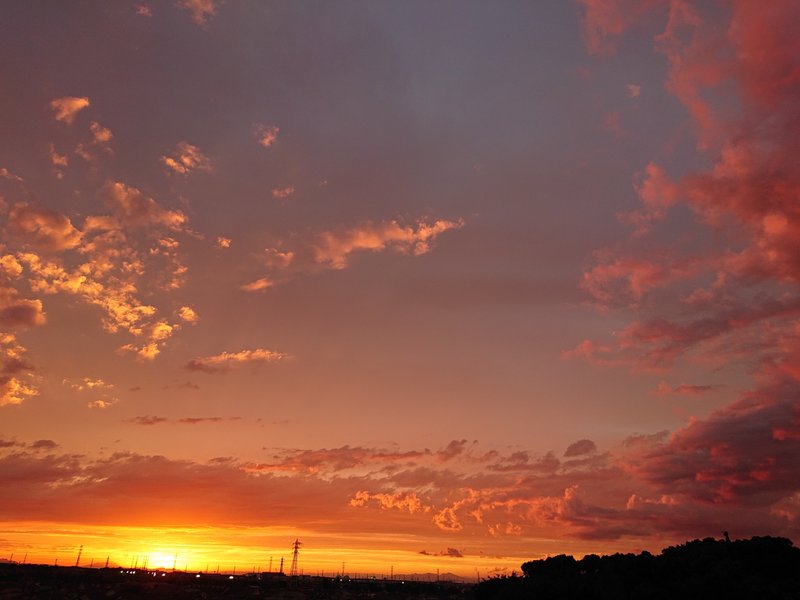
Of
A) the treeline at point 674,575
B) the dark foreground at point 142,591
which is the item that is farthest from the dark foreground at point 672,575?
the dark foreground at point 142,591

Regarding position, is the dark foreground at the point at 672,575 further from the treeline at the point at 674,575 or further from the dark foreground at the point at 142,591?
the dark foreground at the point at 142,591

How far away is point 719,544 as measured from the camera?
10638cm

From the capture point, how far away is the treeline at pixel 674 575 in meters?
83.9

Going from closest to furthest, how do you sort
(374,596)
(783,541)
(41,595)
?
→ 1. (783,541)
2. (41,595)
3. (374,596)

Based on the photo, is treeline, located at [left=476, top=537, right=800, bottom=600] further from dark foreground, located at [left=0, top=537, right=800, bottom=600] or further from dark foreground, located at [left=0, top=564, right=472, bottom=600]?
dark foreground, located at [left=0, top=564, right=472, bottom=600]

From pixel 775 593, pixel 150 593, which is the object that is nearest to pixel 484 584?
pixel 775 593

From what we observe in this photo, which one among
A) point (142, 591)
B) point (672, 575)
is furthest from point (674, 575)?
point (142, 591)

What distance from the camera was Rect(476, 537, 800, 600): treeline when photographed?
8394 cm

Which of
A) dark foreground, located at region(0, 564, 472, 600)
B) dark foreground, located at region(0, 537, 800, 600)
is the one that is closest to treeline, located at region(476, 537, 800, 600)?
dark foreground, located at region(0, 537, 800, 600)

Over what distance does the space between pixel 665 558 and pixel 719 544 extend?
12.8m

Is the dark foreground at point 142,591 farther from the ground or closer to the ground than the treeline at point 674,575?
closer to the ground

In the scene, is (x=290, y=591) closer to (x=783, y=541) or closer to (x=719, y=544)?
(x=719, y=544)

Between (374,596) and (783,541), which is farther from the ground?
(783,541)

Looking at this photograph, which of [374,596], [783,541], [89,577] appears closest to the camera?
[783,541]
